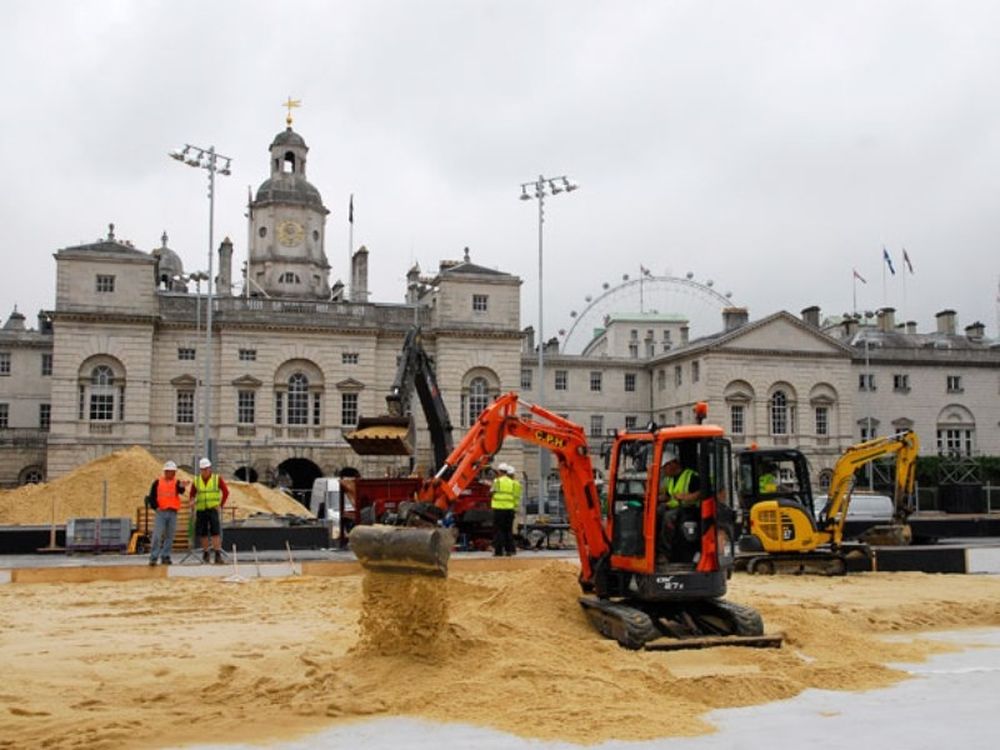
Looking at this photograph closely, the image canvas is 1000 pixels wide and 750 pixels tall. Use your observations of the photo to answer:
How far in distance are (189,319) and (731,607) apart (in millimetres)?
44613

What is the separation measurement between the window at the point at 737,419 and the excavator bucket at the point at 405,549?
171ft

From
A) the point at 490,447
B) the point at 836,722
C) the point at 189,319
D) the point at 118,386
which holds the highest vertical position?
the point at 189,319

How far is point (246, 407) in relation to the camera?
52656 mm

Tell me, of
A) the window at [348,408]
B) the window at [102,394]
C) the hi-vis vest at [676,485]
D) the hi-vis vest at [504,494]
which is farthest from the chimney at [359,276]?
the hi-vis vest at [676,485]

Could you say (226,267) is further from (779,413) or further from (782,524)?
(782,524)

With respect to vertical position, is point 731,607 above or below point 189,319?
below

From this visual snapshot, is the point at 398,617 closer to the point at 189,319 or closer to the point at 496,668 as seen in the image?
the point at 496,668

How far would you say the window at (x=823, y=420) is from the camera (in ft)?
205

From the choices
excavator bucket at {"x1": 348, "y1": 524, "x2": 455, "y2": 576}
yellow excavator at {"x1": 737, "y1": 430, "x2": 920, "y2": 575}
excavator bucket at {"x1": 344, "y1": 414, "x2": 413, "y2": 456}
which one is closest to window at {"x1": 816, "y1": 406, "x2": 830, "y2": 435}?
yellow excavator at {"x1": 737, "y1": 430, "x2": 920, "y2": 575}

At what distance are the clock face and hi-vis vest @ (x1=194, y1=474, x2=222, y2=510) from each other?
146 feet

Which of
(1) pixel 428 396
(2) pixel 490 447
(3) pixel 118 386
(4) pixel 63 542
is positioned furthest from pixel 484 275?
(2) pixel 490 447

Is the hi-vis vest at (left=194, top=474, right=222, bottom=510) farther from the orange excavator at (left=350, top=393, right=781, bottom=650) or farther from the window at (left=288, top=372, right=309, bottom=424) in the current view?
the window at (left=288, top=372, right=309, bottom=424)

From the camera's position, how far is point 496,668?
945 centimetres

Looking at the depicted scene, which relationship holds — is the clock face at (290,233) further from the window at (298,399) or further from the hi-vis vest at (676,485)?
the hi-vis vest at (676,485)
